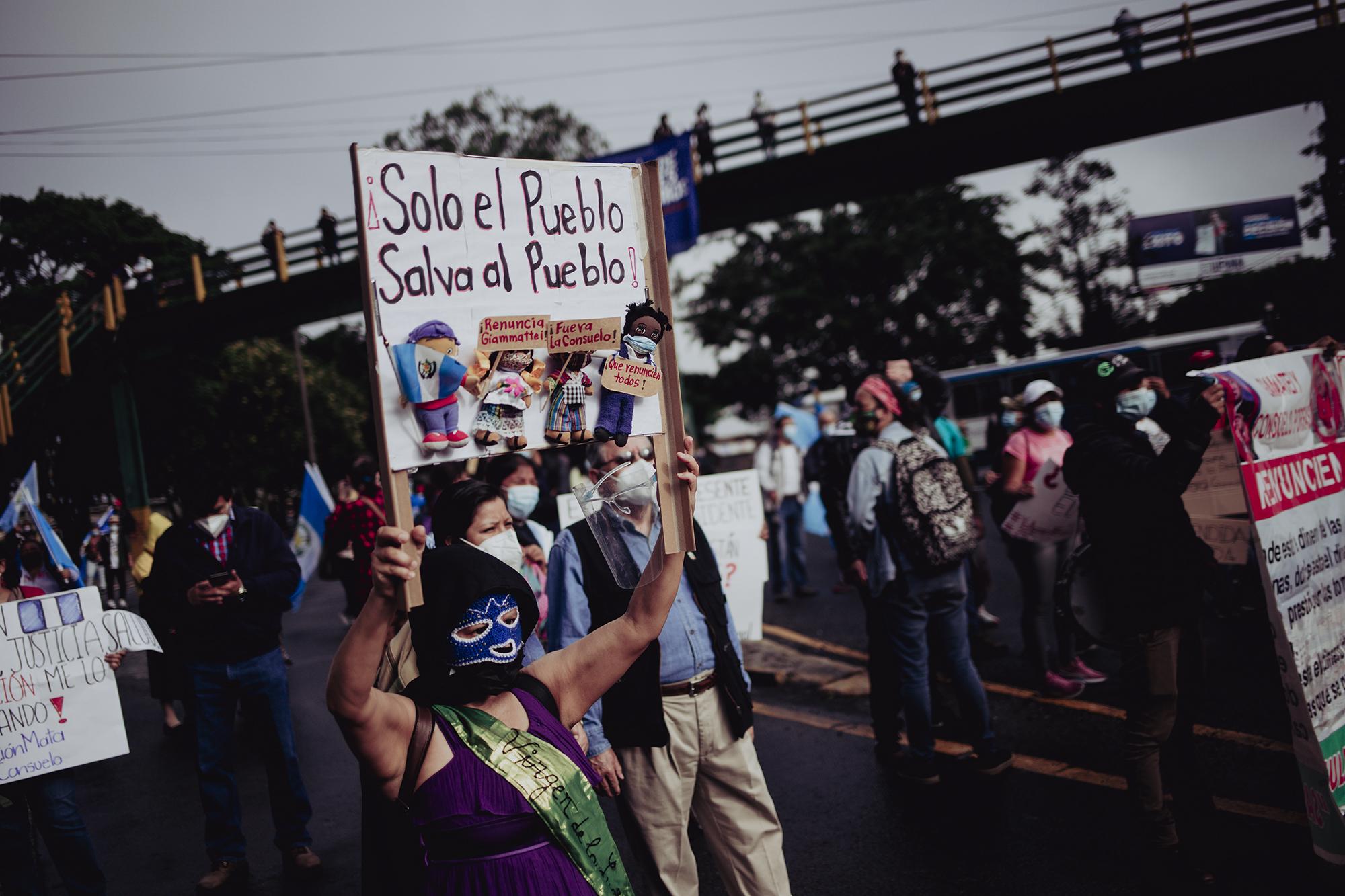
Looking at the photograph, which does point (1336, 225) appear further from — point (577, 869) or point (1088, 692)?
point (577, 869)

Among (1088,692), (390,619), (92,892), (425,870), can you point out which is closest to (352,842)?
(92,892)

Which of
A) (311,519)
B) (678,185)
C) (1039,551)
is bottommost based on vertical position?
(1039,551)

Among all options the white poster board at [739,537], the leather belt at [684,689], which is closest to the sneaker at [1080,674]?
the white poster board at [739,537]

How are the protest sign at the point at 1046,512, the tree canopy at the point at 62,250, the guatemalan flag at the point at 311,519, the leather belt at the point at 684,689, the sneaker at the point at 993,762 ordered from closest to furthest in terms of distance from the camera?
the leather belt at the point at 684,689
the sneaker at the point at 993,762
the protest sign at the point at 1046,512
the guatemalan flag at the point at 311,519
the tree canopy at the point at 62,250

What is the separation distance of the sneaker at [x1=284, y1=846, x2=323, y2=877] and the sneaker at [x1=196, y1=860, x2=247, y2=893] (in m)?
0.19

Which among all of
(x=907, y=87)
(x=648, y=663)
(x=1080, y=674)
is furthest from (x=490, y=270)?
(x=907, y=87)

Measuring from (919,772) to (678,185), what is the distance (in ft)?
36.7

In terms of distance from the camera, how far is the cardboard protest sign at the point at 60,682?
3.97m

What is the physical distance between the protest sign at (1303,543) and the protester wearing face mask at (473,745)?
2489 millimetres

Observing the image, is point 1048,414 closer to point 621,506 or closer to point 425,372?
point 621,506

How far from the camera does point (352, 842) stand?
512 centimetres

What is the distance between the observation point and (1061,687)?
19.8 feet

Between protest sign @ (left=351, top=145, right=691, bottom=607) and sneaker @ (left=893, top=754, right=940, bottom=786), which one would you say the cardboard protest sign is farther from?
sneaker @ (left=893, top=754, right=940, bottom=786)

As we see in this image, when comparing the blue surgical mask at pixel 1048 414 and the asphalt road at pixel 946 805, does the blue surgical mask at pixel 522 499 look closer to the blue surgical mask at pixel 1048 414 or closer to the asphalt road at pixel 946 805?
the asphalt road at pixel 946 805
